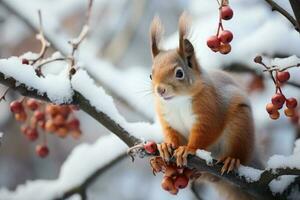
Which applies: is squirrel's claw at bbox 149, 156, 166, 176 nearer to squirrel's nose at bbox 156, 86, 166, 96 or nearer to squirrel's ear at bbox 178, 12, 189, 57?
squirrel's nose at bbox 156, 86, 166, 96

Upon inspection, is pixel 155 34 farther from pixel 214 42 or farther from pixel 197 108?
pixel 214 42

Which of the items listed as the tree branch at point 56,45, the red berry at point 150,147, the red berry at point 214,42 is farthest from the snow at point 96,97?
the tree branch at point 56,45

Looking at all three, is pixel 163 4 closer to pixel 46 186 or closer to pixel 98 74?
pixel 98 74

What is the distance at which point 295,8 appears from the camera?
4.99ft

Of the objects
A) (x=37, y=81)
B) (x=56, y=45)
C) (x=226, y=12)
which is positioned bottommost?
(x=56, y=45)

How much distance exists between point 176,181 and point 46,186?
732 mm

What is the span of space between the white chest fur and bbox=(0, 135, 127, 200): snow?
14.7 inches

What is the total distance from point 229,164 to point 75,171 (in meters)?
0.75

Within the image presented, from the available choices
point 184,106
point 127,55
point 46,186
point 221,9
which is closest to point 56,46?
point 46,186

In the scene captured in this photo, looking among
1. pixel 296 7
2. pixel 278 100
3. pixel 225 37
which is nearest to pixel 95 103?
pixel 225 37

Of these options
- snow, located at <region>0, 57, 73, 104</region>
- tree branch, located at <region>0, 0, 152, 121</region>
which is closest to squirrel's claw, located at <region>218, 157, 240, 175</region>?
snow, located at <region>0, 57, 73, 104</region>

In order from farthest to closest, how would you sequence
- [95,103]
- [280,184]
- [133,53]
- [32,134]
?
[133,53]
[32,134]
[280,184]
[95,103]

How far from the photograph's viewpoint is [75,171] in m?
2.39

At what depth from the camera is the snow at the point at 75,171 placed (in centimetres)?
234
